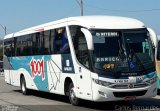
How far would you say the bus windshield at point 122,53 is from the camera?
1345 centimetres

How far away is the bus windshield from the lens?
13.5 metres

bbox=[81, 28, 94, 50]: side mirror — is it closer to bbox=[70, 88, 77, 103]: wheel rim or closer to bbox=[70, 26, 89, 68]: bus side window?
bbox=[70, 26, 89, 68]: bus side window

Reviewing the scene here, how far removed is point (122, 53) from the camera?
13680mm

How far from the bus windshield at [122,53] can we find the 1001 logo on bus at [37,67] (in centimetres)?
522

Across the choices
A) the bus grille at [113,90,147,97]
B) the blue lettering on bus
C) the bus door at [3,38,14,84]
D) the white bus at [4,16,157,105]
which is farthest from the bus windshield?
the bus door at [3,38,14,84]

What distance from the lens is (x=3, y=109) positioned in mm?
14227

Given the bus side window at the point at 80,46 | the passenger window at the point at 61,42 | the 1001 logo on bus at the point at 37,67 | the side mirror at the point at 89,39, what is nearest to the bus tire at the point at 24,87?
the 1001 logo on bus at the point at 37,67

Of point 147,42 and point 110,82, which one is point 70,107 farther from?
point 147,42

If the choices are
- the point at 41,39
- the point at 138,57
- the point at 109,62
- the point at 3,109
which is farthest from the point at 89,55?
the point at 41,39

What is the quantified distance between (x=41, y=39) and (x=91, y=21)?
4717 millimetres

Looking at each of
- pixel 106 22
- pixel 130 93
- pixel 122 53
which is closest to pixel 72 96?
pixel 130 93

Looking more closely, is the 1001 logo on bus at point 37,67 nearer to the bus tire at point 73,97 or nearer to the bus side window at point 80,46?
the bus tire at point 73,97

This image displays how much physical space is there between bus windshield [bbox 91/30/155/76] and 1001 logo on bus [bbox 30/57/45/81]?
522 cm

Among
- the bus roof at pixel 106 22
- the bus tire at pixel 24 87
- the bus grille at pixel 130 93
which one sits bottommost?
the bus tire at pixel 24 87
